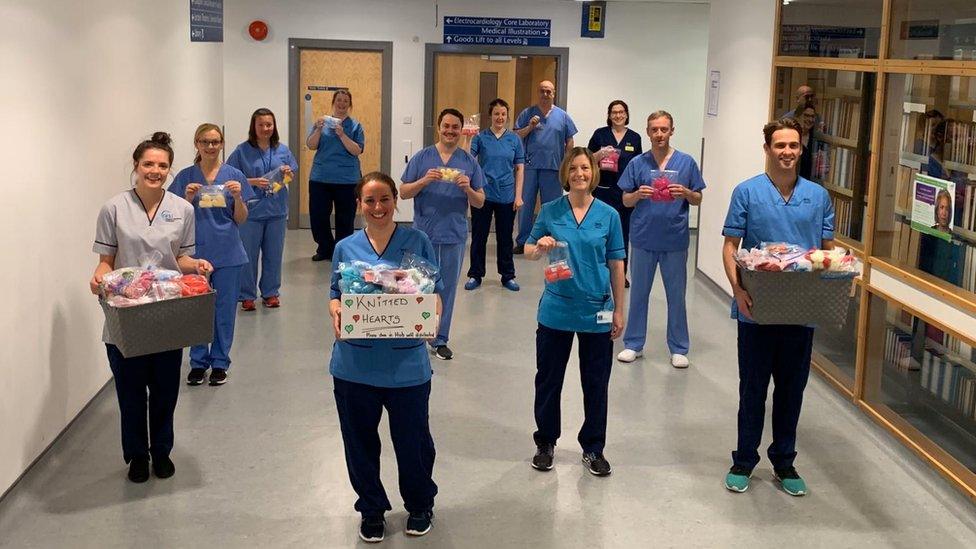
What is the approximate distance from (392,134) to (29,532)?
7.93 m

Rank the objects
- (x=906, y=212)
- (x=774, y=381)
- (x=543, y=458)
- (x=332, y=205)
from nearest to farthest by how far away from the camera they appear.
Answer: (x=774, y=381) → (x=543, y=458) → (x=906, y=212) → (x=332, y=205)

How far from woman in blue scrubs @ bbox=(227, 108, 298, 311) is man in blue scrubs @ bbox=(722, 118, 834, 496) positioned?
3.81 m

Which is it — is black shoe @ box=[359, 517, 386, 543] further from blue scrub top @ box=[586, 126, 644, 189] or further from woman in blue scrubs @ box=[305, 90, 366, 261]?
woman in blue scrubs @ box=[305, 90, 366, 261]

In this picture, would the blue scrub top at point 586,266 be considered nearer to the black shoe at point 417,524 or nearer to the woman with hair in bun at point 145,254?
the black shoe at point 417,524

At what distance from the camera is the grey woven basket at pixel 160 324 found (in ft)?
13.8

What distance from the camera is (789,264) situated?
14.2 feet

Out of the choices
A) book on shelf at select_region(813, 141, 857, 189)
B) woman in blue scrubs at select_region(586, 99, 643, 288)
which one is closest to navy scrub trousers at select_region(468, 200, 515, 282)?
woman in blue scrubs at select_region(586, 99, 643, 288)

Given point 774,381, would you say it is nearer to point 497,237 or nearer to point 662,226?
point 662,226

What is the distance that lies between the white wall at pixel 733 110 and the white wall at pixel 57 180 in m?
4.37

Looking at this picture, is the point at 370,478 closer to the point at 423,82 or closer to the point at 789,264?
the point at 789,264

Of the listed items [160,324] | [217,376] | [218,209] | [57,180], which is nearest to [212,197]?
[218,209]

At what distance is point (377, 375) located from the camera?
Result: 153 inches

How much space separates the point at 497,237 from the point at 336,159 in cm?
159

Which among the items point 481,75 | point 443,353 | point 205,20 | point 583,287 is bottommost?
point 443,353
